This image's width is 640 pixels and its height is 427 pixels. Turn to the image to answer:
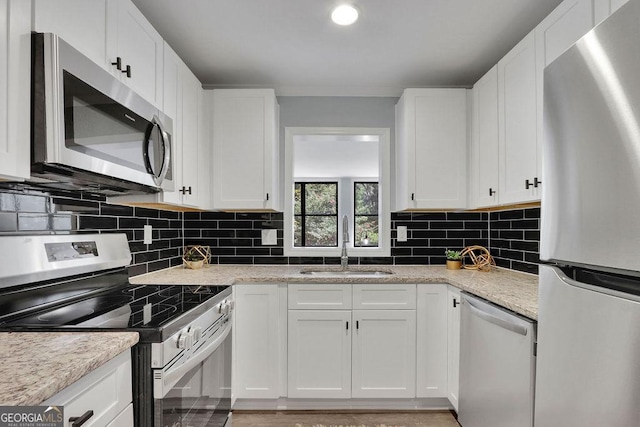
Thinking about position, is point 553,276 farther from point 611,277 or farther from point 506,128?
point 506,128

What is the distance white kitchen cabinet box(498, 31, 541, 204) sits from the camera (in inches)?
67.3

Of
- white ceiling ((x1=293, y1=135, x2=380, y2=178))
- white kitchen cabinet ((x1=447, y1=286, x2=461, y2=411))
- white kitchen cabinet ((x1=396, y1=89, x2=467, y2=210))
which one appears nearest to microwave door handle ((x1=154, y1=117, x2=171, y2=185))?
white kitchen cabinet ((x1=396, y1=89, x2=467, y2=210))

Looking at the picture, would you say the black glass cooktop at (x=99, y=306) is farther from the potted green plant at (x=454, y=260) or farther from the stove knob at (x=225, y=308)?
the potted green plant at (x=454, y=260)

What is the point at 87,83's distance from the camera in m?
1.15

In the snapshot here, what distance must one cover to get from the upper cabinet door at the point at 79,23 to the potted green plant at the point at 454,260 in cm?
234

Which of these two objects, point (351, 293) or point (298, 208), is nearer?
point (351, 293)

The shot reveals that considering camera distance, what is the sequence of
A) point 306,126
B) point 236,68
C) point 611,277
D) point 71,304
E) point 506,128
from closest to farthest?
point 611,277, point 71,304, point 506,128, point 236,68, point 306,126

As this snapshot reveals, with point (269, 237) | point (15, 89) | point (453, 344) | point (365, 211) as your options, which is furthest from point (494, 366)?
point (365, 211)

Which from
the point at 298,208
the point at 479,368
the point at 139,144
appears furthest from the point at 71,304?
the point at 298,208

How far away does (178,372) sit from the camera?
3.91ft

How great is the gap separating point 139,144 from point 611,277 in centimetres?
163

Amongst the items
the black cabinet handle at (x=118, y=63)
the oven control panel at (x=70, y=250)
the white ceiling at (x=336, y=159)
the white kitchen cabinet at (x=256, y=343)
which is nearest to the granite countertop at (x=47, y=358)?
the oven control panel at (x=70, y=250)

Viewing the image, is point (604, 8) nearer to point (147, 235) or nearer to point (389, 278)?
point (389, 278)

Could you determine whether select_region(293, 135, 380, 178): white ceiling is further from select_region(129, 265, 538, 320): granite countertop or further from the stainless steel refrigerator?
the stainless steel refrigerator
